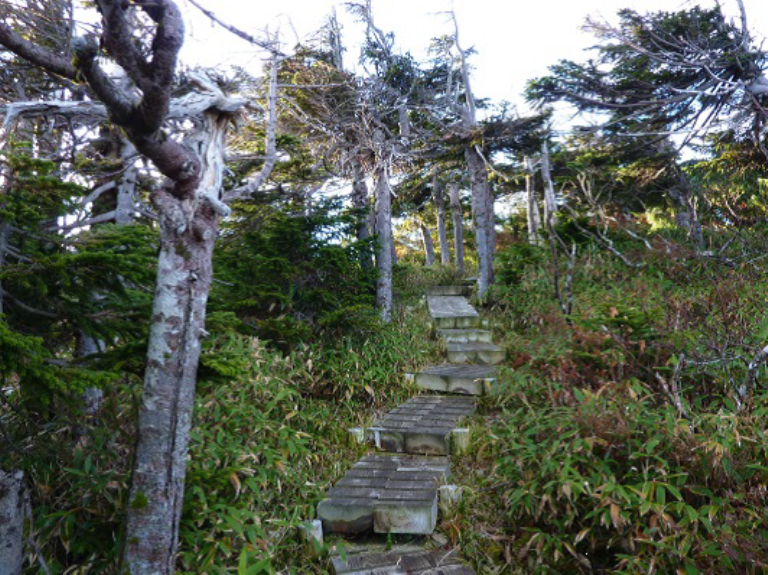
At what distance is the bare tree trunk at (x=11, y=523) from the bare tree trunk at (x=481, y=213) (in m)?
9.28

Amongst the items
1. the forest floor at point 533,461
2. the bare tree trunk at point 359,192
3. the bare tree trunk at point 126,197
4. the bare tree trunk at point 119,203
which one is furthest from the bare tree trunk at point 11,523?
the bare tree trunk at point 359,192

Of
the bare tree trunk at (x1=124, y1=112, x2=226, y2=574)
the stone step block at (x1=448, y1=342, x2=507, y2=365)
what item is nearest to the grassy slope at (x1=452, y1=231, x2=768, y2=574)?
the stone step block at (x1=448, y1=342, x2=507, y2=365)

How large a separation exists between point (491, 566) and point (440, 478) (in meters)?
0.91

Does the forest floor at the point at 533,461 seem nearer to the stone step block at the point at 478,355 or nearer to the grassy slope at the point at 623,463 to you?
the grassy slope at the point at 623,463

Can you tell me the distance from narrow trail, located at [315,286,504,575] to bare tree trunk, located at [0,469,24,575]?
1.83 metres

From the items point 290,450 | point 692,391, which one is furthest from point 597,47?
point 290,450

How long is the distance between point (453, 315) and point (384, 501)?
570 centimetres

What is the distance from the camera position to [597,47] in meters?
10.6

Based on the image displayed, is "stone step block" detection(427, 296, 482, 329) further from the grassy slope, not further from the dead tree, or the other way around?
the dead tree

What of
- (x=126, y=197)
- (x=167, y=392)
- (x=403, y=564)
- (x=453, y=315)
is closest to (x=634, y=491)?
(x=403, y=564)

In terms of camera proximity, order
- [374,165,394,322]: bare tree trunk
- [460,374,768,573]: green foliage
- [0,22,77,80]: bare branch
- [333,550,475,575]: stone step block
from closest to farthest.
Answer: [0,22,77,80]: bare branch → [460,374,768,573]: green foliage → [333,550,475,575]: stone step block → [374,165,394,322]: bare tree trunk

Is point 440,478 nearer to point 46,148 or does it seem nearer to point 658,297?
point 658,297

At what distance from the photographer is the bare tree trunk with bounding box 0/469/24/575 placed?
2.76 m

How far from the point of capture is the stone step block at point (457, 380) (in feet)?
20.2
